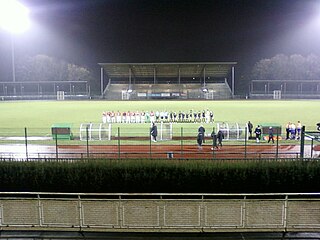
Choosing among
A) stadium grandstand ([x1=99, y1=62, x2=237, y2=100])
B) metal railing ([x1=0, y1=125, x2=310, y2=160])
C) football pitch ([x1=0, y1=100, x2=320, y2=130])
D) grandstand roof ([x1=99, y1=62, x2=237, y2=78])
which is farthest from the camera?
stadium grandstand ([x1=99, y1=62, x2=237, y2=100])

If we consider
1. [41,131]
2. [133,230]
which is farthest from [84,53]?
[133,230]

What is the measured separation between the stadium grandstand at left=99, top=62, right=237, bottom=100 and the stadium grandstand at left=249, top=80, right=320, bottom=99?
579 centimetres

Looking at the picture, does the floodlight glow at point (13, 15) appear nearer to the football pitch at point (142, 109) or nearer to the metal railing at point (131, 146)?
the football pitch at point (142, 109)

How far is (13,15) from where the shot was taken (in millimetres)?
58438

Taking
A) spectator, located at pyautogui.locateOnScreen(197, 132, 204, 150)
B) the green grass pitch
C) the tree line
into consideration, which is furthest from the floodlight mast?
the tree line

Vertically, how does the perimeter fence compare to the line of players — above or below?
below

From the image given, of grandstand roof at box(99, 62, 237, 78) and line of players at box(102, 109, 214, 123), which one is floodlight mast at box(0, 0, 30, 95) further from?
line of players at box(102, 109, 214, 123)

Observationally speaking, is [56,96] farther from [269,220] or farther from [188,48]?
[269,220]

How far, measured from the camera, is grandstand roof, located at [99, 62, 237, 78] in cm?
7362

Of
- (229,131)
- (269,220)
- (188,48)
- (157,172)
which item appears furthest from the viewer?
(188,48)

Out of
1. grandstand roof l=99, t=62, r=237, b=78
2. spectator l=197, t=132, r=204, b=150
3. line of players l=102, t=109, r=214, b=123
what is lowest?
spectator l=197, t=132, r=204, b=150

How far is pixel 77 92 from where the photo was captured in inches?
3172

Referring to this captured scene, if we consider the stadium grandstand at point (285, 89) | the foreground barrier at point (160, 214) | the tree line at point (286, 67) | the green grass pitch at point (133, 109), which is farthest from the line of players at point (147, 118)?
the tree line at point (286, 67)

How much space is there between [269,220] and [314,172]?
4.95 metres
